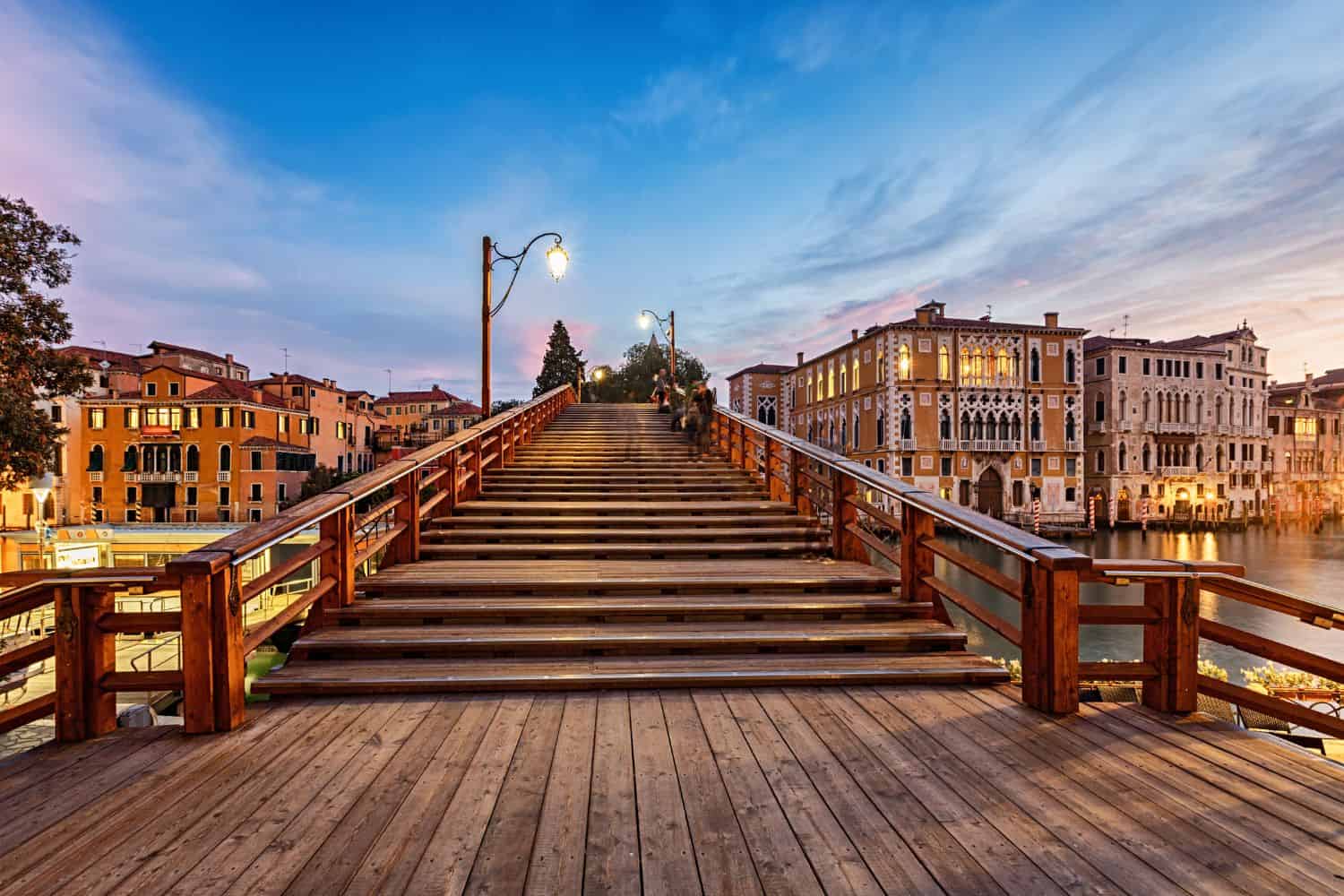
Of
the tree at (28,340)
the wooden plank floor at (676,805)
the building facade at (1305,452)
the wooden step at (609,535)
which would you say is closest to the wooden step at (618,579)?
the wooden step at (609,535)

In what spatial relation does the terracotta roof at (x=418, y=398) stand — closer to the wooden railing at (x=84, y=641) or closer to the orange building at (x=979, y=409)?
the orange building at (x=979, y=409)

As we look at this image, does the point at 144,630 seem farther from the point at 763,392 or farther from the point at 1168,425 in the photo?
the point at 1168,425

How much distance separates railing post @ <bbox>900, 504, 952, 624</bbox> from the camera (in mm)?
4785

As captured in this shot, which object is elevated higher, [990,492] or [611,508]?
[611,508]

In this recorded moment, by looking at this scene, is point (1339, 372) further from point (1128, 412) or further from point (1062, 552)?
point (1062, 552)

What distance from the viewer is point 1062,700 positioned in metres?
3.41

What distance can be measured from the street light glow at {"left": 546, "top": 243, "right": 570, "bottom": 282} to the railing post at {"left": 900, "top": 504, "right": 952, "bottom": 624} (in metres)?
7.08

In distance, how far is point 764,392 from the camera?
59.1 meters

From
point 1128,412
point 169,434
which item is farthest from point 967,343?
point 169,434

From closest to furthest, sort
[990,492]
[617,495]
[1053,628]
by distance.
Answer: [1053,628]
[617,495]
[990,492]

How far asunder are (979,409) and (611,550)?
43.1 m

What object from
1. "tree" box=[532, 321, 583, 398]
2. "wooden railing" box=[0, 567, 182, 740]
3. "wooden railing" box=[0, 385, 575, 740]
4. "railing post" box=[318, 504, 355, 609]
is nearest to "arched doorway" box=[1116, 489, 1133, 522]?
"tree" box=[532, 321, 583, 398]

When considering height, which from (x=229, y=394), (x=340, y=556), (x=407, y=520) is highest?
(x=229, y=394)

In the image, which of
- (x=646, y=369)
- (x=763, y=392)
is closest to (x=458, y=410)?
(x=646, y=369)
